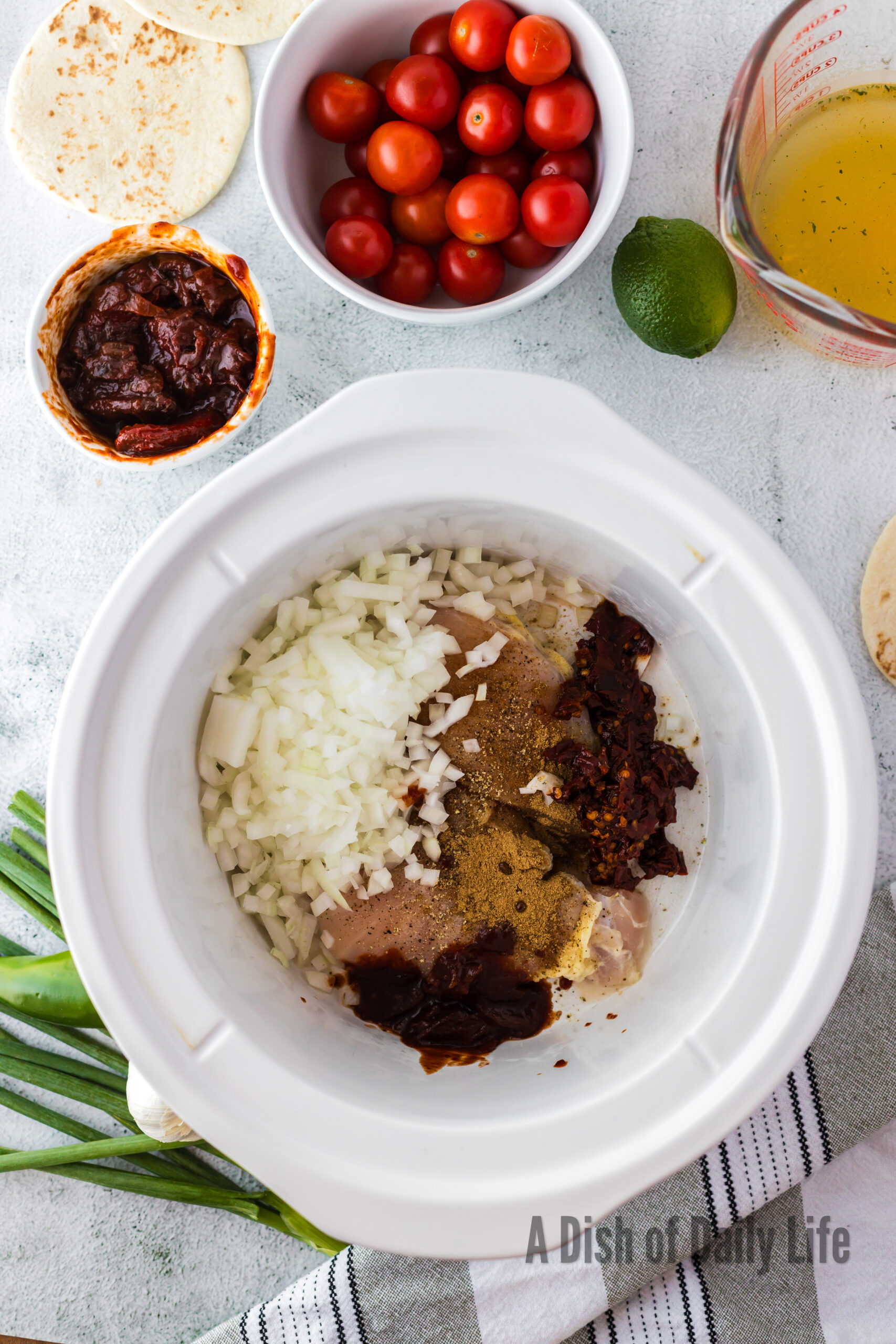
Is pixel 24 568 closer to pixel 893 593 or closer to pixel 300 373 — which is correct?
pixel 300 373

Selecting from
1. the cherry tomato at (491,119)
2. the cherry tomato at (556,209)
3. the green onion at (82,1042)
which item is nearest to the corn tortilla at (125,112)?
the cherry tomato at (491,119)

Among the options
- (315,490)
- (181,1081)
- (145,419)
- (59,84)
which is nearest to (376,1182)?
(181,1081)

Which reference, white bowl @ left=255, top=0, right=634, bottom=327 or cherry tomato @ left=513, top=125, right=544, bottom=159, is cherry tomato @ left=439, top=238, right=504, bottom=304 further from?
cherry tomato @ left=513, top=125, right=544, bottom=159

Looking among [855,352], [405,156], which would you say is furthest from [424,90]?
[855,352]

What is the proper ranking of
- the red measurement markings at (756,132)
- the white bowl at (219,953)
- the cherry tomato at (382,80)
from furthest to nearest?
the cherry tomato at (382,80), the red measurement markings at (756,132), the white bowl at (219,953)

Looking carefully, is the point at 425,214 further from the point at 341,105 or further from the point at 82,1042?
the point at 82,1042

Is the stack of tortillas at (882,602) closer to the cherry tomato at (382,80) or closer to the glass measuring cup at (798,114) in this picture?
the glass measuring cup at (798,114)
